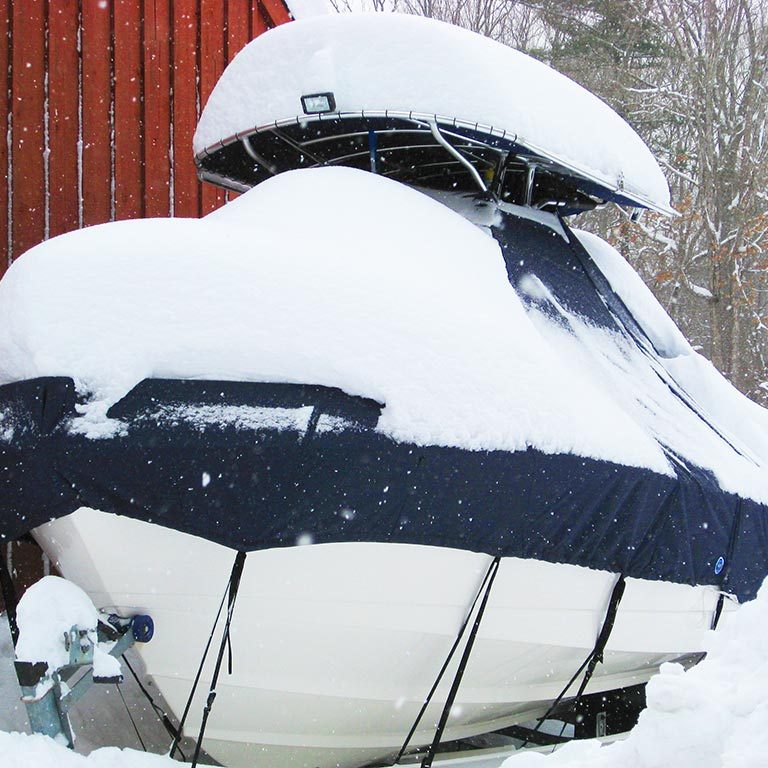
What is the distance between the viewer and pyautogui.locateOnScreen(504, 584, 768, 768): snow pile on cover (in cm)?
151

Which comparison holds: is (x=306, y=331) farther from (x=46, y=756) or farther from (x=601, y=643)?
(x=601, y=643)

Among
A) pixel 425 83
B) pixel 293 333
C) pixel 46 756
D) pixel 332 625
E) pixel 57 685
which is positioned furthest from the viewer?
pixel 425 83

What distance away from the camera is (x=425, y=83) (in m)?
3.34

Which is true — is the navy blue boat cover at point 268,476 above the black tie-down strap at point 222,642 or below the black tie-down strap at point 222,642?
above

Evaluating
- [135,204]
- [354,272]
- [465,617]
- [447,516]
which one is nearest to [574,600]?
[465,617]

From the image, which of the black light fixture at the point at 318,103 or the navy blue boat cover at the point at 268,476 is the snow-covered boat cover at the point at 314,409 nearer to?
the navy blue boat cover at the point at 268,476

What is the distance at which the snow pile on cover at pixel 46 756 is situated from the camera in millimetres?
2070

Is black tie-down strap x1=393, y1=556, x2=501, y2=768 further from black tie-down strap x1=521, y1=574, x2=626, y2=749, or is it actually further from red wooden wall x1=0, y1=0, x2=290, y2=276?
red wooden wall x1=0, y1=0, x2=290, y2=276

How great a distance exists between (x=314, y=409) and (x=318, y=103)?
1606mm

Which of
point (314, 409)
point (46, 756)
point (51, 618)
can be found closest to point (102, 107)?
point (314, 409)

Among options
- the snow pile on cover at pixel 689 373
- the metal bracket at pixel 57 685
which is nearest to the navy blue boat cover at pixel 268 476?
the metal bracket at pixel 57 685

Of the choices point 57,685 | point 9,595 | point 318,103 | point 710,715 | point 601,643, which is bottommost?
point 601,643

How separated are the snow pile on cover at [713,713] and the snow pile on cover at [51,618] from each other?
1.14 m

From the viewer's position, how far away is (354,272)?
2.52 meters
